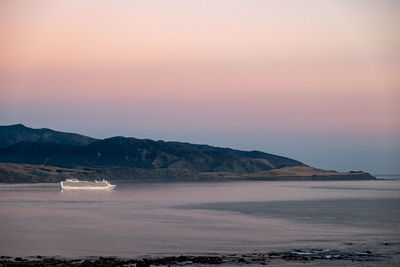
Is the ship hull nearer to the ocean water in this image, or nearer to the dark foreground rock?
the ocean water

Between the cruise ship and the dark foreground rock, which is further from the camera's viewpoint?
the cruise ship

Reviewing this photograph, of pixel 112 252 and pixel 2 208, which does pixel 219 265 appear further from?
pixel 2 208

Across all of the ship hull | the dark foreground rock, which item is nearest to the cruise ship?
the ship hull

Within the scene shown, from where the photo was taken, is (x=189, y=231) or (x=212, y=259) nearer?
(x=212, y=259)

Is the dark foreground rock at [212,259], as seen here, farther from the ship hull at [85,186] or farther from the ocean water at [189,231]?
the ship hull at [85,186]

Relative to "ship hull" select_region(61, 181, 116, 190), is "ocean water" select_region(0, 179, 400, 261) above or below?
below

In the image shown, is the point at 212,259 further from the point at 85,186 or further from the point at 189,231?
the point at 85,186

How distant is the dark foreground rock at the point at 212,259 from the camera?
120 feet

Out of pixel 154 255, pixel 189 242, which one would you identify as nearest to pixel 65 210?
pixel 189 242

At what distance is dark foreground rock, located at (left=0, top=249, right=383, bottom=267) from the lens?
36500 mm

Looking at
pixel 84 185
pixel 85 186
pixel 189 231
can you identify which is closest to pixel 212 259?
pixel 189 231

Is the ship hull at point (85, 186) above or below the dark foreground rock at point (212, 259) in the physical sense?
above

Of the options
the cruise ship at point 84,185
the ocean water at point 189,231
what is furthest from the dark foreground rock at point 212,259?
the cruise ship at point 84,185

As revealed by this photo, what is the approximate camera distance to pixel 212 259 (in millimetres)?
38594
